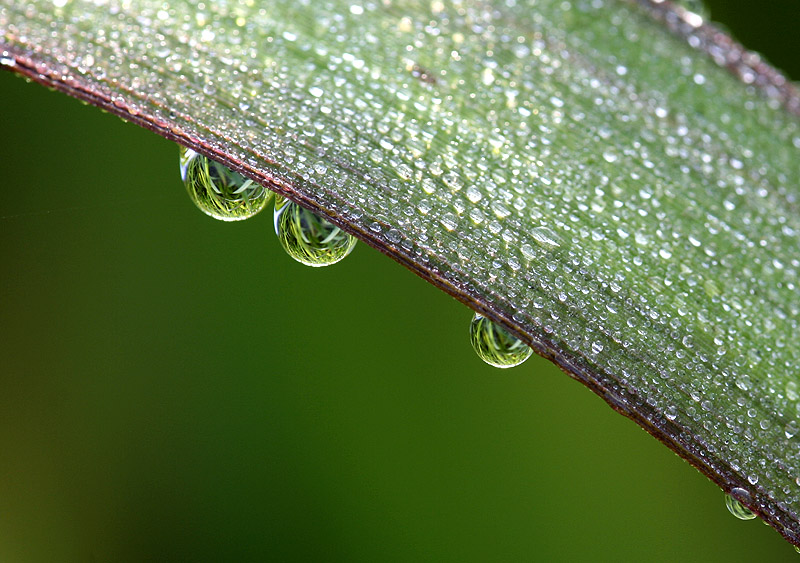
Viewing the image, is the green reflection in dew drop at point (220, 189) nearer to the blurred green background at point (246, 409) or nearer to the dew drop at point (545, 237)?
the dew drop at point (545, 237)

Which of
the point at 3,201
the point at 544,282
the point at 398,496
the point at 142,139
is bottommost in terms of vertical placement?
the point at 544,282

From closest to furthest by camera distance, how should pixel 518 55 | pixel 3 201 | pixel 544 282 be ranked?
1. pixel 544 282
2. pixel 518 55
3. pixel 3 201

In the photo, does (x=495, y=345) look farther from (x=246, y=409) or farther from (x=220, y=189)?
(x=246, y=409)

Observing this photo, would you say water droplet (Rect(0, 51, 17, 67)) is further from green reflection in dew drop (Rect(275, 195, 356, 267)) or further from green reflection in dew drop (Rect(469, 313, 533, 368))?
green reflection in dew drop (Rect(469, 313, 533, 368))

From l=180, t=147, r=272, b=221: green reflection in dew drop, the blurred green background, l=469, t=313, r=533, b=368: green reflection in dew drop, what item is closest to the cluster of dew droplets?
l=180, t=147, r=272, b=221: green reflection in dew drop

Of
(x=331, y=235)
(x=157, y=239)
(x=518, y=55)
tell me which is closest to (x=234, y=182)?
(x=331, y=235)

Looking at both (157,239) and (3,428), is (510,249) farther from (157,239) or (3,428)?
(3,428)

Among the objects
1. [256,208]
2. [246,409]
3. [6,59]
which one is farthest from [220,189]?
[246,409]
